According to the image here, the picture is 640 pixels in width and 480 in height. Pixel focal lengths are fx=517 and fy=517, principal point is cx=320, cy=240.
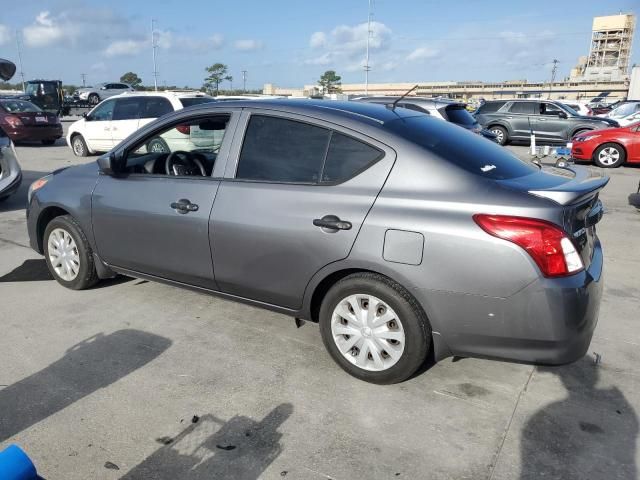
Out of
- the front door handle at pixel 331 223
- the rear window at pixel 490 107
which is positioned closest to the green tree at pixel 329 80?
the rear window at pixel 490 107

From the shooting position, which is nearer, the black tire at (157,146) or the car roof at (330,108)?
the car roof at (330,108)

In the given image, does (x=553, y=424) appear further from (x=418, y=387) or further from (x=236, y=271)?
(x=236, y=271)

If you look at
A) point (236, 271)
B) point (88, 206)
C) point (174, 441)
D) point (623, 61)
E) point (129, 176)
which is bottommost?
point (174, 441)

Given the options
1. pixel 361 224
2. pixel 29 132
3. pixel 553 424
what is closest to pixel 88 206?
pixel 361 224

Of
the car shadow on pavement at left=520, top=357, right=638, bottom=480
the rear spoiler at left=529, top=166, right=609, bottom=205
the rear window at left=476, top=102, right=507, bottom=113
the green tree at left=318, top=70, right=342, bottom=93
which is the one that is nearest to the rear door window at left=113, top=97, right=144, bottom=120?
the rear spoiler at left=529, top=166, right=609, bottom=205

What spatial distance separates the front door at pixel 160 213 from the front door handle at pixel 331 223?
88cm

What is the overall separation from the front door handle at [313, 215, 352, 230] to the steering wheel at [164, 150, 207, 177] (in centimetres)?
137

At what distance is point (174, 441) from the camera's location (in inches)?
104

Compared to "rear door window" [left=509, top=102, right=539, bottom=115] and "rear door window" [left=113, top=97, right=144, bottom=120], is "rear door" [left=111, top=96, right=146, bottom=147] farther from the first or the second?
"rear door window" [left=509, top=102, right=539, bottom=115]

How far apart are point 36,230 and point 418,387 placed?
3667 millimetres

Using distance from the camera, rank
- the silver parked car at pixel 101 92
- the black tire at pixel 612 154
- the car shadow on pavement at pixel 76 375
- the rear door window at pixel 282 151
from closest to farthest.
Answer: the car shadow on pavement at pixel 76 375
the rear door window at pixel 282 151
the black tire at pixel 612 154
the silver parked car at pixel 101 92

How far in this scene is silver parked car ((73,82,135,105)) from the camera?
40.8 metres

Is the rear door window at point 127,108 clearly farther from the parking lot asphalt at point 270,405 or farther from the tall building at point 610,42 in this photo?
the tall building at point 610,42

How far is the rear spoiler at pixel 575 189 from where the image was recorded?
2.72 meters
